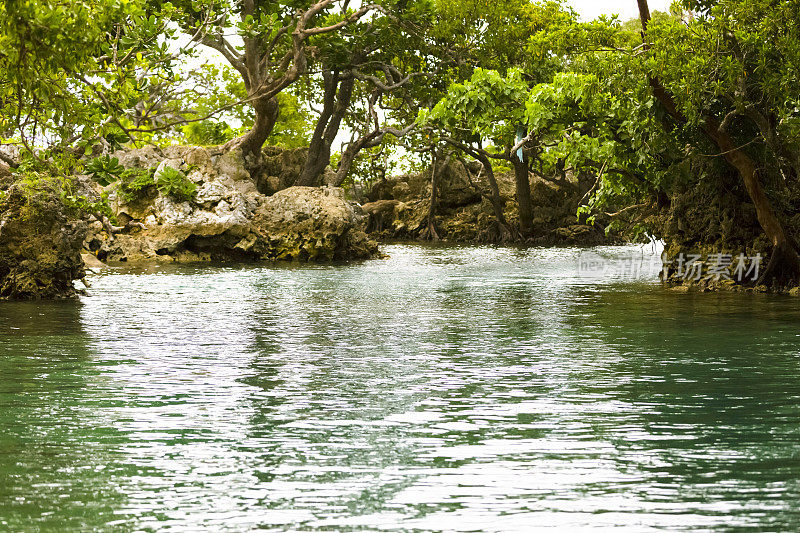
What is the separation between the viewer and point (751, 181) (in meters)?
21.8

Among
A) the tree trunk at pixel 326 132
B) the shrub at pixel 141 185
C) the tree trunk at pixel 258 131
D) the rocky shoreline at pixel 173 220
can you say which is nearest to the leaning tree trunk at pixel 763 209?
the rocky shoreline at pixel 173 220

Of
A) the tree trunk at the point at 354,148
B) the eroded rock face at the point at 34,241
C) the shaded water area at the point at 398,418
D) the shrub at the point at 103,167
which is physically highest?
the tree trunk at the point at 354,148

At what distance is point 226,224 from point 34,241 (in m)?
15.2

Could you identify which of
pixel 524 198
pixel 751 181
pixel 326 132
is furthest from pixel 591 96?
pixel 524 198

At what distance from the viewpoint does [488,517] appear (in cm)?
683

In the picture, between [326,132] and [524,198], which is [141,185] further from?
[524,198]

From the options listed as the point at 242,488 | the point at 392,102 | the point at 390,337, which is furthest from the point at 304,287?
the point at 392,102

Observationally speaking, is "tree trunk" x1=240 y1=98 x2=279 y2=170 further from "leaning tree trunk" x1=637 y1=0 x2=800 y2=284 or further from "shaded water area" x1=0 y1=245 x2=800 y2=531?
"shaded water area" x1=0 y1=245 x2=800 y2=531

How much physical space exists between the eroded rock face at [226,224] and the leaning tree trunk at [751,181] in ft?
56.5

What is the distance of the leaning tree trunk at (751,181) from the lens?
71.7ft

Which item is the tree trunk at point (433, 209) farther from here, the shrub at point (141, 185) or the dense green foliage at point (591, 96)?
the shrub at point (141, 185)

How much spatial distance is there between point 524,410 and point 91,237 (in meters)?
27.7

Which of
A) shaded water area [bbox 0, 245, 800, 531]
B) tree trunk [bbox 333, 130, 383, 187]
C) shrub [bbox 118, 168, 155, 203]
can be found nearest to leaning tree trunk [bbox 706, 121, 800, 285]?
shaded water area [bbox 0, 245, 800, 531]

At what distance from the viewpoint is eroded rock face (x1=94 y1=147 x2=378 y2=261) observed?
36.1 metres
